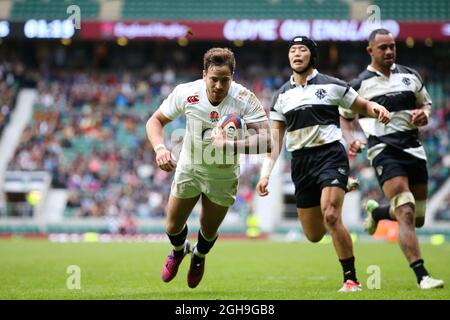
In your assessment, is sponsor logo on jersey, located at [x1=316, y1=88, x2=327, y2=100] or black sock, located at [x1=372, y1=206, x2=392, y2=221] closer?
sponsor logo on jersey, located at [x1=316, y1=88, x2=327, y2=100]

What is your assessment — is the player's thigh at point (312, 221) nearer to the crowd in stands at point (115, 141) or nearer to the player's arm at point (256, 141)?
the player's arm at point (256, 141)

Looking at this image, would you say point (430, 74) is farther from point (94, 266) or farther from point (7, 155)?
point (94, 266)

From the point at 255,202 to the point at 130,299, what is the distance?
23.6 metres

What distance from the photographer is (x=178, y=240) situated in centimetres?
958

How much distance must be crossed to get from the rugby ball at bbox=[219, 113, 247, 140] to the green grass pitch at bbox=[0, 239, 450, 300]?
5.47 ft

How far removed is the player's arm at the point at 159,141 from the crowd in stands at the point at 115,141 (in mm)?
20777

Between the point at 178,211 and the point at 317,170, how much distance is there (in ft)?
5.45

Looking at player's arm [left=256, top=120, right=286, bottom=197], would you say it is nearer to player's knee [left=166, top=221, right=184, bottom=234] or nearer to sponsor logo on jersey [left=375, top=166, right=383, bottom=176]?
player's knee [left=166, top=221, right=184, bottom=234]

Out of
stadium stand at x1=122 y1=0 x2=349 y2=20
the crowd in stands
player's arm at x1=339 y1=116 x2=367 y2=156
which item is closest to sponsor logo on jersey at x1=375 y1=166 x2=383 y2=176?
player's arm at x1=339 y1=116 x2=367 y2=156

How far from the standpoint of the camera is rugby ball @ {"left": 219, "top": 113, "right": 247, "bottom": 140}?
8.35 m

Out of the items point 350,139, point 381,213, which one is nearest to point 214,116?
point 350,139

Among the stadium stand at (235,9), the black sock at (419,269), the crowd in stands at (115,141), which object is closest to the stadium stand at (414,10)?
the stadium stand at (235,9)

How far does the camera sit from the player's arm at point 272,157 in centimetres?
905
